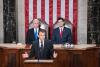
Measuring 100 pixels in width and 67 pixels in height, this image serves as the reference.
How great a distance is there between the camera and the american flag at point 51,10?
1218 cm

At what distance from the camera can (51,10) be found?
40.2 feet

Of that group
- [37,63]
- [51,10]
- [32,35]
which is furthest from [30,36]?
[37,63]

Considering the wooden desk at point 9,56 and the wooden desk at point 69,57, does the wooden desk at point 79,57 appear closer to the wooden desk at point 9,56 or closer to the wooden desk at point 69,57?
the wooden desk at point 69,57

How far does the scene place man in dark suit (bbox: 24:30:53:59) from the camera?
29.1 feet

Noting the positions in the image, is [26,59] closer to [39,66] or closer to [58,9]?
[39,66]

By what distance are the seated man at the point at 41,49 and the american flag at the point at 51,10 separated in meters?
3.07

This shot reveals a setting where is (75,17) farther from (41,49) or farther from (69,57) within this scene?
(41,49)

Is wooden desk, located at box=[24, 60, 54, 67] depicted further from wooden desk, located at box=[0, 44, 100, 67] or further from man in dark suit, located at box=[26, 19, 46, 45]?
man in dark suit, located at box=[26, 19, 46, 45]

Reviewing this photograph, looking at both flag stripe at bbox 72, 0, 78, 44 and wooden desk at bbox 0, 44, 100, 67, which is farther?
flag stripe at bbox 72, 0, 78, 44

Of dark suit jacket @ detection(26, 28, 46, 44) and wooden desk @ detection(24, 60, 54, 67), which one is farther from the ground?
dark suit jacket @ detection(26, 28, 46, 44)

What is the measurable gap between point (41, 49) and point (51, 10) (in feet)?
11.2

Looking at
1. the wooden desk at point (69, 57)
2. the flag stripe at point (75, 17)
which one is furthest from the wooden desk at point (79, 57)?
the flag stripe at point (75, 17)

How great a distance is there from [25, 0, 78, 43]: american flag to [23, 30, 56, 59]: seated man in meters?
3.07

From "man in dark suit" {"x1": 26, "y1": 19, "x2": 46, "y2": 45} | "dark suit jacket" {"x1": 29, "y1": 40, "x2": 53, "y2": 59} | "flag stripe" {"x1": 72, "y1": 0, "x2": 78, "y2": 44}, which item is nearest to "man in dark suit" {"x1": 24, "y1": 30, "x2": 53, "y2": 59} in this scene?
"dark suit jacket" {"x1": 29, "y1": 40, "x2": 53, "y2": 59}
